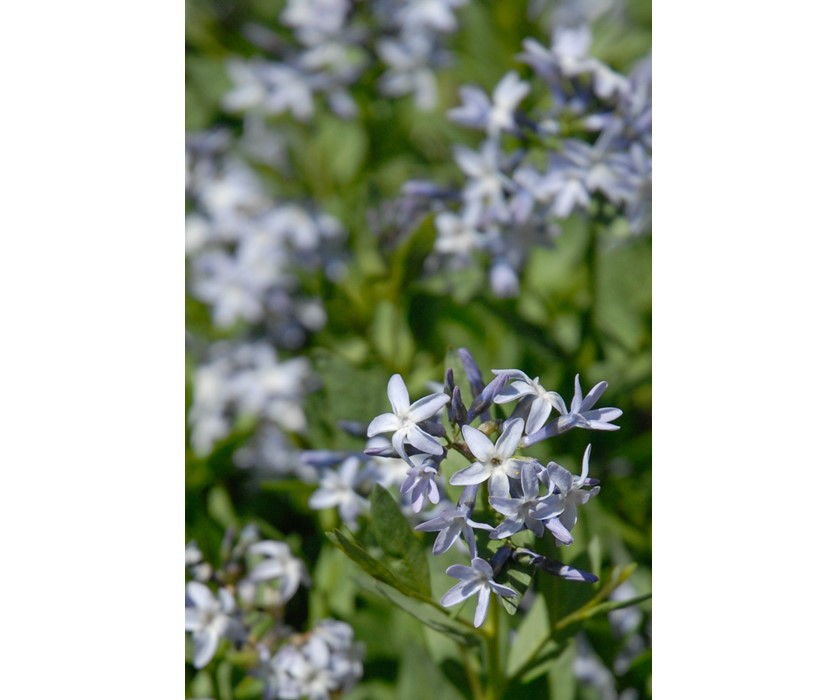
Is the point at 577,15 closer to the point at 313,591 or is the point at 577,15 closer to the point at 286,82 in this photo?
the point at 286,82

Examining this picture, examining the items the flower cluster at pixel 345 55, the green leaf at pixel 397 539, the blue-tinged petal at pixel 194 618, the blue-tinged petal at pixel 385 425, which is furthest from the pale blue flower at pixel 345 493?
the flower cluster at pixel 345 55

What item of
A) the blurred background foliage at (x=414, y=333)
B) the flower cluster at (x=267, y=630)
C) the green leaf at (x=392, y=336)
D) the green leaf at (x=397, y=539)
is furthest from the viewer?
the green leaf at (x=392, y=336)

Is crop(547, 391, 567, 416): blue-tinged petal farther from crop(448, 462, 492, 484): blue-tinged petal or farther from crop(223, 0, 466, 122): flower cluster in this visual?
crop(223, 0, 466, 122): flower cluster

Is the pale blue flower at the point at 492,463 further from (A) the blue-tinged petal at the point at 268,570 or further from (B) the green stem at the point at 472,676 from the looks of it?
(A) the blue-tinged petal at the point at 268,570

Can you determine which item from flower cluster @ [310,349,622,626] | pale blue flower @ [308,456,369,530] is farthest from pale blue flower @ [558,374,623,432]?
pale blue flower @ [308,456,369,530]

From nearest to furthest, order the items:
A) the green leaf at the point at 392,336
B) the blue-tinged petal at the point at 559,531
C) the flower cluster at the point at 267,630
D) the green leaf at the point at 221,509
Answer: the blue-tinged petal at the point at 559,531
the flower cluster at the point at 267,630
the green leaf at the point at 221,509
the green leaf at the point at 392,336

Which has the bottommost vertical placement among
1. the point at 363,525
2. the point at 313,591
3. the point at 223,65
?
the point at 313,591

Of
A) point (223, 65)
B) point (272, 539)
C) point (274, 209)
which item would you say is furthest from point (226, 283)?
point (272, 539)

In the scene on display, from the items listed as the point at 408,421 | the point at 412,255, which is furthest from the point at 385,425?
the point at 412,255
